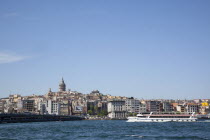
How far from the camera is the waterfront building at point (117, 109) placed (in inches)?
6585

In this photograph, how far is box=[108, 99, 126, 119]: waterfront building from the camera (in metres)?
167

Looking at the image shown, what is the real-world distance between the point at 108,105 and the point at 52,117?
153ft

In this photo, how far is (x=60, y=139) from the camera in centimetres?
4872

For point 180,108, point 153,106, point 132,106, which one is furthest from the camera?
point 180,108

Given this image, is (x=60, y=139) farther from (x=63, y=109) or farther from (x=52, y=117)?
(x=63, y=109)

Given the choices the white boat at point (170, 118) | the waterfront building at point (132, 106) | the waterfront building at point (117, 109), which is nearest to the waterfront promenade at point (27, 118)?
the waterfront building at point (117, 109)

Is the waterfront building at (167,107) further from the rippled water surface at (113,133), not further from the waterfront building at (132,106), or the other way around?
the rippled water surface at (113,133)

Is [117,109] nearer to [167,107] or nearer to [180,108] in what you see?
[167,107]

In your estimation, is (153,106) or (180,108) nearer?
(153,106)

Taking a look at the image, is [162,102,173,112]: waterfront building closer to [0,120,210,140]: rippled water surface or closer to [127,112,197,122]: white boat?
[127,112,197,122]: white boat

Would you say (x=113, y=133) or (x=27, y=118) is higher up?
(x=113, y=133)

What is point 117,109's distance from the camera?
174m

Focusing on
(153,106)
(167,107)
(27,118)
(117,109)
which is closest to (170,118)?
(27,118)

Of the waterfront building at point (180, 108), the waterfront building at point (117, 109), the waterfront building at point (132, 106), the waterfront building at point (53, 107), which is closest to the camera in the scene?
the waterfront building at point (117, 109)
